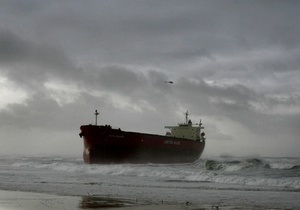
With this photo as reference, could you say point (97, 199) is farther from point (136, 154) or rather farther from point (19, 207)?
point (136, 154)

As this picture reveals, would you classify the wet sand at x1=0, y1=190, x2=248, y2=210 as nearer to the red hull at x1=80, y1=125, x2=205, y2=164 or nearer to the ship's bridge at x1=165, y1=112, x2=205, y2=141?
the red hull at x1=80, y1=125, x2=205, y2=164

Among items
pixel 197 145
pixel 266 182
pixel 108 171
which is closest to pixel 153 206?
pixel 266 182

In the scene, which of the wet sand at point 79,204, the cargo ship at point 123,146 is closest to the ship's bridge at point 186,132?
the cargo ship at point 123,146

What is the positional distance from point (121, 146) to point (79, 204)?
105 ft

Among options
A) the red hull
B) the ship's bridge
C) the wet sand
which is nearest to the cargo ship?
the red hull

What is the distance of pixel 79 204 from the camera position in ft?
42.9

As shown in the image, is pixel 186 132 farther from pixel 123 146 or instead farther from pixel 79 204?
pixel 79 204

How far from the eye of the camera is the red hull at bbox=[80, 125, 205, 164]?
44281 millimetres

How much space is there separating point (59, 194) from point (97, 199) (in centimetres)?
218

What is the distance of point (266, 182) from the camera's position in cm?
2173

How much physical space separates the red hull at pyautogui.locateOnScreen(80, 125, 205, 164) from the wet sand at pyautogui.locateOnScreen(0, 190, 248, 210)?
2922 cm

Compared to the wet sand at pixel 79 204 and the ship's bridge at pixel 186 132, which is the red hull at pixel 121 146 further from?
the wet sand at pixel 79 204

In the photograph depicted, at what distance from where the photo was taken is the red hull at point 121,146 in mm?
44281

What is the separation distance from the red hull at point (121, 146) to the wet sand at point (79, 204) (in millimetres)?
29221
